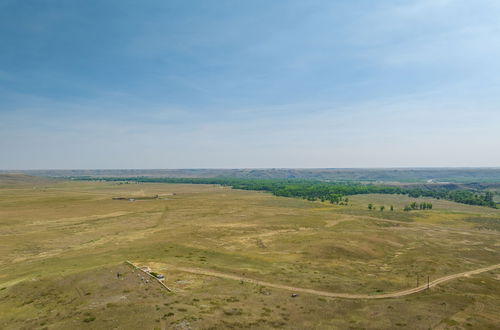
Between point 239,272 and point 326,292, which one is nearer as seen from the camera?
point 326,292

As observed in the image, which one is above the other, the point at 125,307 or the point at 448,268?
the point at 125,307

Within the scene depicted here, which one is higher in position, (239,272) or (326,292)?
(239,272)

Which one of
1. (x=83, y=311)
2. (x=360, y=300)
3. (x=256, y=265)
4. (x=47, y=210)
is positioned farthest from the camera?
(x=47, y=210)

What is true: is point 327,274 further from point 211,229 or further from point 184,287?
point 211,229

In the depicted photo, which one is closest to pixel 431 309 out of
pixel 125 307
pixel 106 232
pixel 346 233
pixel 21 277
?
pixel 125 307

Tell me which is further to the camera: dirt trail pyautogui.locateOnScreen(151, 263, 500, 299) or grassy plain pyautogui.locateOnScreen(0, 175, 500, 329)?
dirt trail pyautogui.locateOnScreen(151, 263, 500, 299)

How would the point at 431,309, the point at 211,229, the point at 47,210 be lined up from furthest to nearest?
the point at 47,210 → the point at 211,229 → the point at 431,309

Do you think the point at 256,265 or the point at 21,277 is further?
the point at 256,265

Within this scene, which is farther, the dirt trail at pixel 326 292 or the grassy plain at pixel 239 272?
the dirt trail at pixel 326 292
